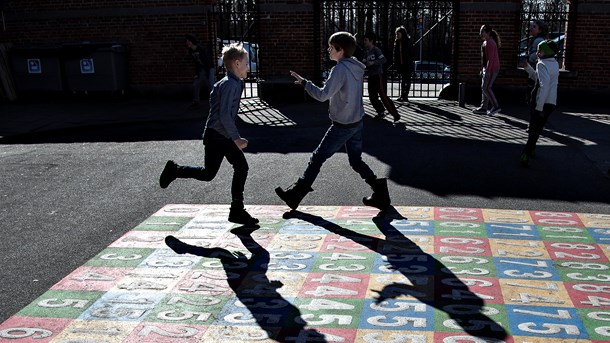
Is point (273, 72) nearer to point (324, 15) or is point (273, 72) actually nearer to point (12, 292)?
point (324, 15)

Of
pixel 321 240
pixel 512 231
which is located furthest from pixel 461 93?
pixel 321 240

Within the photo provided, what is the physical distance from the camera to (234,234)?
21.4 feet

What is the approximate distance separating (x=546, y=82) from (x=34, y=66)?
1400cm

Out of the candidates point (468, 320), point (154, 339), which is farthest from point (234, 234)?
point (468, 320)

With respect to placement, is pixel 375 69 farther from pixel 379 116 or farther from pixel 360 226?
pixel 360 226

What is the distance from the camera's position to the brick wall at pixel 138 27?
698 inches

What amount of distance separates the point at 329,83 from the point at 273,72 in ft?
37.1

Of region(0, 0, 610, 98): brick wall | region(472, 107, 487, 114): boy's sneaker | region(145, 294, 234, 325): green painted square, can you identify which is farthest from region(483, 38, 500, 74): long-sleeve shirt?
region(145, 294, 234, 325): green painted square

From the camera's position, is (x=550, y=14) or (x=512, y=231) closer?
(x=512, y=231)

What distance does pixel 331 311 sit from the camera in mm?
4652

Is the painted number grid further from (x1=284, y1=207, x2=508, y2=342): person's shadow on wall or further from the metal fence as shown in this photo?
the metal fence

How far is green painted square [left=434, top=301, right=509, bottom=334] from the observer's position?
434cm

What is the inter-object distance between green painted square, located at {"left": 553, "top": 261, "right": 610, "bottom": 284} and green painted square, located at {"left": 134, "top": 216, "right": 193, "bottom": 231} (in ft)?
11.8

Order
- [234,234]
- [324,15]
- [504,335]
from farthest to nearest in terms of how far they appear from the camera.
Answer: [324,15] → [234,234] → [504,335]
